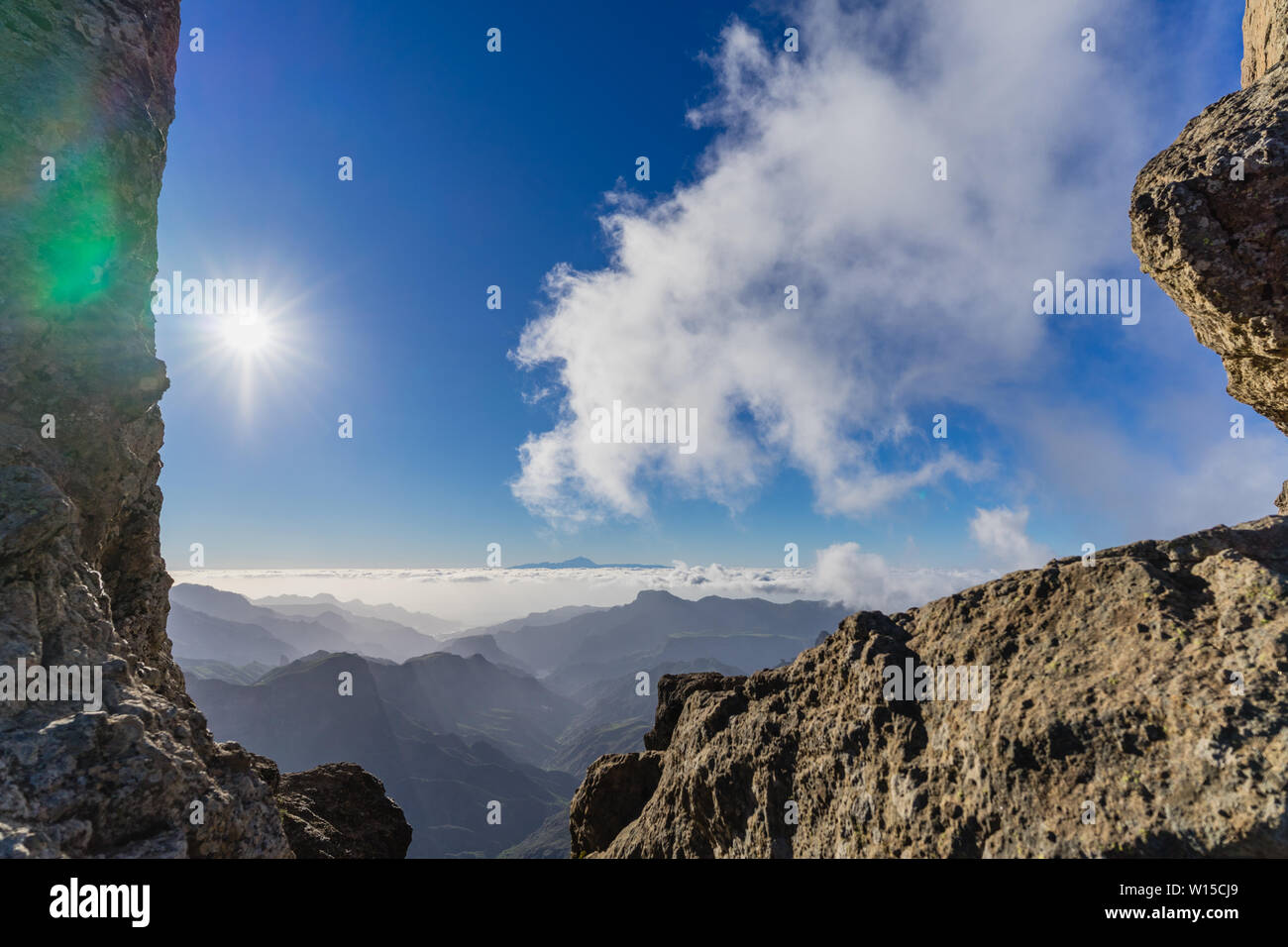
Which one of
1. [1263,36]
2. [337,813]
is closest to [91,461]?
[337,813]

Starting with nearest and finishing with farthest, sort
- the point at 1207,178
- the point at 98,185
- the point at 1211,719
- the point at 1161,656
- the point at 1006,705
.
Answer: the point at 1211,719 → the point at 1161,656 → the point at 1006,705 → the point at 1207,178 → the point at 98,185

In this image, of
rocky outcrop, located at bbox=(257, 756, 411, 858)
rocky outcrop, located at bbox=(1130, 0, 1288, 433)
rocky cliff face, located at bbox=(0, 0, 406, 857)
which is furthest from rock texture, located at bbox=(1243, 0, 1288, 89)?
rocky outcrop, located at bbox=(257, 756, 411, 858)

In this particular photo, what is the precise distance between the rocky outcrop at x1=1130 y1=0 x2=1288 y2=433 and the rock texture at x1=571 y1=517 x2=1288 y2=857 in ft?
19.2

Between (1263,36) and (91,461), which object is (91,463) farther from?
(1263,36)

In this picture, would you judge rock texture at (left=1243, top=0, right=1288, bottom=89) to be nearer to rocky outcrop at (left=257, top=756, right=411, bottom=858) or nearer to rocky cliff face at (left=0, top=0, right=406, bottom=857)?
rocky cliff face at (left=0, top=0, right=406, bottom=857)

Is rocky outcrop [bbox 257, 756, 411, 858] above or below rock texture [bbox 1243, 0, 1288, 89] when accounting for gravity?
below

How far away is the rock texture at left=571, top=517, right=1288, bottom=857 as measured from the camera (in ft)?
23.0

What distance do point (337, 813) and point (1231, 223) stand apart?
35.6 meters

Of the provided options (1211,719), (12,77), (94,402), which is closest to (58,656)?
(94,402)

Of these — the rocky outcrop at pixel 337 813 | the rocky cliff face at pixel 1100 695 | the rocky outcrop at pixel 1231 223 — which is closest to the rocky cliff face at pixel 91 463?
the rocky outcrop at pixel 337 813

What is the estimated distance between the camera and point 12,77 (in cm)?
1277

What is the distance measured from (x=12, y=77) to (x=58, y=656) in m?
14.2
